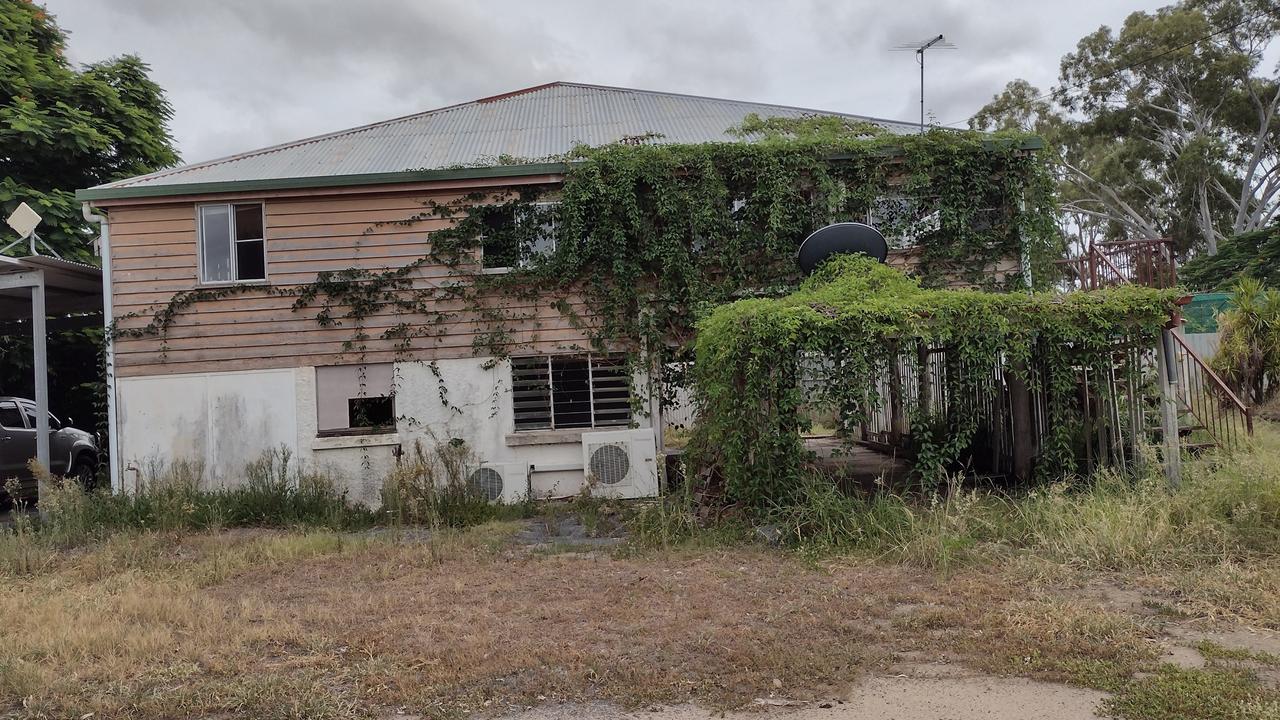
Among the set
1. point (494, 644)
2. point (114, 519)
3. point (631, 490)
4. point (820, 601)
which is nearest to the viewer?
point (494, 644)

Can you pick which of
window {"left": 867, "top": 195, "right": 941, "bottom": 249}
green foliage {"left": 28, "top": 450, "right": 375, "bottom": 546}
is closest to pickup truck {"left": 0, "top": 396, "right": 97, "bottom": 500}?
green foliage {"left": 28, "top": 450, "right": 375, "bottom": 546}

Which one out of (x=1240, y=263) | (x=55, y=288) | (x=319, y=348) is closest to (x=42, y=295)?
(x=55, y=288)

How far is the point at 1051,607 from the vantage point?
5.42 meters

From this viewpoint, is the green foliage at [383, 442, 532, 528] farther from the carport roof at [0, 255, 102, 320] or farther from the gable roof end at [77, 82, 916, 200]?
the carport roof at [0, 255, 102, 320]

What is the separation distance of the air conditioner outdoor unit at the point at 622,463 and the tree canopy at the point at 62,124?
12749mm

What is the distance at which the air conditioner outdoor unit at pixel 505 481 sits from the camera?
36.9 feet

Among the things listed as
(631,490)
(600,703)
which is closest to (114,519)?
(631,490)

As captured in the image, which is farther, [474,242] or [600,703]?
[474,242]

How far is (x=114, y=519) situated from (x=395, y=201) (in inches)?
211

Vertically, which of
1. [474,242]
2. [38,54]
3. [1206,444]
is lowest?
[1206,444]

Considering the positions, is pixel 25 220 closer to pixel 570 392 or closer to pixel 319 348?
pixel 319 348

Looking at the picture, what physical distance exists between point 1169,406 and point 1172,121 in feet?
84.7

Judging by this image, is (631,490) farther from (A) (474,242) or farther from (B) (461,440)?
(A) (474,242)

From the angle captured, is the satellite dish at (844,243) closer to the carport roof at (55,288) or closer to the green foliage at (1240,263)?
the carport roof at (55,288)
